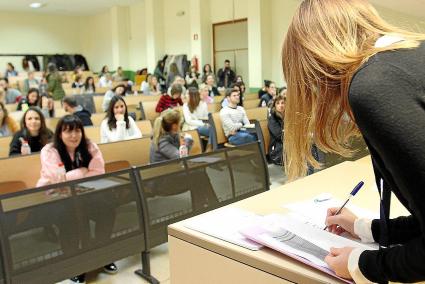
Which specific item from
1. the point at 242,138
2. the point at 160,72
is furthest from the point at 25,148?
the point at 160,72

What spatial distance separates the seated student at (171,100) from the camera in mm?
6605

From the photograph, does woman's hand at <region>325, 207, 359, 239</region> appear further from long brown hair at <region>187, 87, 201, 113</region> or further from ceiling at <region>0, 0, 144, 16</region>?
ceiling at <region>0, 0, 144, 16</region>

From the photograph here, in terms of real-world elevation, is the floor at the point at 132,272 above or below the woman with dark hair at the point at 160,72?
below

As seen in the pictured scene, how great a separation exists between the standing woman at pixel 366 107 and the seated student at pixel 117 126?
3515 millimetres

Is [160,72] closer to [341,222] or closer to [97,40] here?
[97,40]

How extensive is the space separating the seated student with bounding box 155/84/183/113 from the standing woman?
565 centimetres

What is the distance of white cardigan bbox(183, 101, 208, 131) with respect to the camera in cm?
618

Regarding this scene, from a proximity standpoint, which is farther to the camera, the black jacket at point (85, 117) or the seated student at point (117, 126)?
the black jacket at point (85, 117)

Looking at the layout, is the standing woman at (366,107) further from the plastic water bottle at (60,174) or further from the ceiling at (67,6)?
the ceiling at (67,6)

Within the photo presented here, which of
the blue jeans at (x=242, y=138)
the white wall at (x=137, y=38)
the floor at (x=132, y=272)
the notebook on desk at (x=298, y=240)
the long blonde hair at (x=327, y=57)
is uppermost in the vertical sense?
the white wall at (x=137, y=38)

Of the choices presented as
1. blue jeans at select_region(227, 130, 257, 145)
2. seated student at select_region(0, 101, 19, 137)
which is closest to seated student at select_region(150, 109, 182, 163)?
blue jeans at select_region(227, 130, 257, 145)

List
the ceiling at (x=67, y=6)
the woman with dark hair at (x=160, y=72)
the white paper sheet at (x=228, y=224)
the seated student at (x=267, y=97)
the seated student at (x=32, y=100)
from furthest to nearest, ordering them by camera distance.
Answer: the ceiling at (x=67, y=6), the woman with dark hair at (x=160, y=72), the seated student at (x=267, y=97), the seated student at (x=32, y=100), the white paper sheet at (x=228, y=224)

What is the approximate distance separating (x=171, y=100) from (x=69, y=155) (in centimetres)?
369

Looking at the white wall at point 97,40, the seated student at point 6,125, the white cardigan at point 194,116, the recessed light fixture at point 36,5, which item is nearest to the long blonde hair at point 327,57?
the seated student at point 6,125
